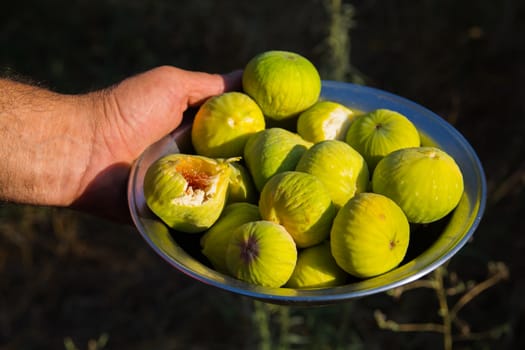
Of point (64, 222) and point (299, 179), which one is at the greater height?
point (299, 179)

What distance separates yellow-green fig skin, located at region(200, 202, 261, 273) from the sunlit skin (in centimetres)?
54

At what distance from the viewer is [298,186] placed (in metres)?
1.69

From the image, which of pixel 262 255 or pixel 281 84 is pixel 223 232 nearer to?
pixel 262 255

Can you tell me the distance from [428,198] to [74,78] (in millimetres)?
3192

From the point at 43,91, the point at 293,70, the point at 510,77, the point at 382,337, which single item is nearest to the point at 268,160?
the point at 293,70

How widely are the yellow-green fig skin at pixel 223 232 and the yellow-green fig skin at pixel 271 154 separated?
11 centimetres

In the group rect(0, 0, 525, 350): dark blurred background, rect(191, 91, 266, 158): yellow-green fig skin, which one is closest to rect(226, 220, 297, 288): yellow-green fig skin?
rect(191, 91, 266, 158): yellow-green fig skin

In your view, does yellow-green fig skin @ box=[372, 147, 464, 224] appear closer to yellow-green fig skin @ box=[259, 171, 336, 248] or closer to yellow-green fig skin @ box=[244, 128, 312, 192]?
yellow-green fig skin @ box=[259, 171, 336, 248]

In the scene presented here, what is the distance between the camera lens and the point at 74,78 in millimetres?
4367

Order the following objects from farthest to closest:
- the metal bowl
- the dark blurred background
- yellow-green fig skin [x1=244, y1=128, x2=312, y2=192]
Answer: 1. the dark blurred background
2. yellow-green fig skin [x1=244, y1=128, x2=312, y2=192]
3. the metal bowl

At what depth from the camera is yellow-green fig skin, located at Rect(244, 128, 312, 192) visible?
187 centimetres

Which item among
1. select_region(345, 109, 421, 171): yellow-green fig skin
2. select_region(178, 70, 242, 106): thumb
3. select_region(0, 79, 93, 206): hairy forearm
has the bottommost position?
select_region(0, 79, 93, 206): hairy forearm

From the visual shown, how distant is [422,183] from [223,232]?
529 mm

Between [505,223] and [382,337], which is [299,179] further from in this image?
[505,223]
